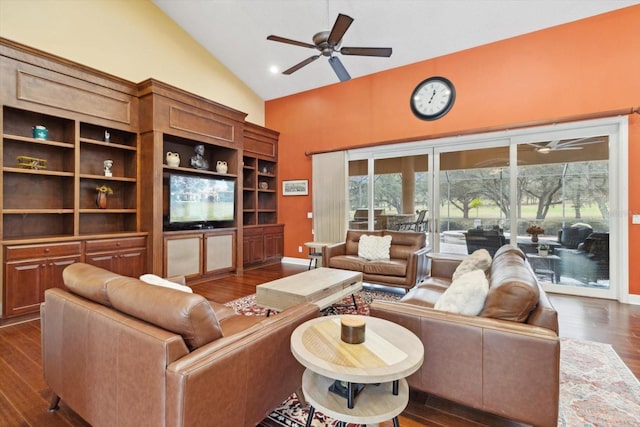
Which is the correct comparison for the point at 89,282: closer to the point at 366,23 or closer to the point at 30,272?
the point at 30,272

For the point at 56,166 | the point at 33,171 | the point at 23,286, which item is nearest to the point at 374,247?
the point at 23,286

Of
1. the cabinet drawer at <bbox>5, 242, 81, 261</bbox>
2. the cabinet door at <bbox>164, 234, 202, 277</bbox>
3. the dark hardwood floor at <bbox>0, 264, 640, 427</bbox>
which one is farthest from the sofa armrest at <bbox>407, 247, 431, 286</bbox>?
the cabinet drawer at <bbox>5, 242, 81, 261</bbox>

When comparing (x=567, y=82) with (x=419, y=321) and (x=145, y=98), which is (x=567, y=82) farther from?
(x=145, y=98)

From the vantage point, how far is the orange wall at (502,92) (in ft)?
12.6

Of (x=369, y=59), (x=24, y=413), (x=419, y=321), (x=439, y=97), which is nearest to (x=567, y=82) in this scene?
(x=439, y=97)

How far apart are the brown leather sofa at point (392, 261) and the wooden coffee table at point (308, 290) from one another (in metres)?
0.70

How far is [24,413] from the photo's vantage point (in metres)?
1.75

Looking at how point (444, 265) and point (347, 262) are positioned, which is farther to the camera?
point (347, 262)

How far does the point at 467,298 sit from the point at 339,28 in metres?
2.81

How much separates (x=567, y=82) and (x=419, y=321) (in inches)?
175

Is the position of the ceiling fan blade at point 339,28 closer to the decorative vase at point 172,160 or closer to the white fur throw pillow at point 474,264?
the white fur throw pillow at point 474,264

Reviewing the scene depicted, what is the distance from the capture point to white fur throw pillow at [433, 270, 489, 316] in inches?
69.4

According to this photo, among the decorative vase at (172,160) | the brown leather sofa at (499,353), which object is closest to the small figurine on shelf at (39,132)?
the decorative vase at (172,160)

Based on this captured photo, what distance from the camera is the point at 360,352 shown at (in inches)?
52.1
